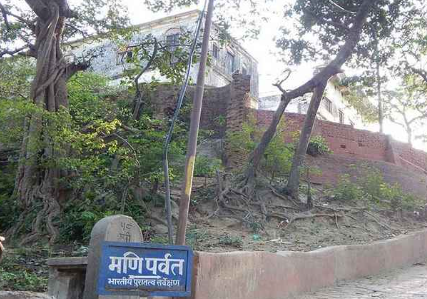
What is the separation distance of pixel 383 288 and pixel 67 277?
5.27 meters

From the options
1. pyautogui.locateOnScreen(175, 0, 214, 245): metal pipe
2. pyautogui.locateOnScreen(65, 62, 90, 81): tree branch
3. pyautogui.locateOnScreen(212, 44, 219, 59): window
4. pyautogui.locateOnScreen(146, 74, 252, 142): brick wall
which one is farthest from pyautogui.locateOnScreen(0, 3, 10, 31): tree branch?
pyautogui.locateOnScreen(212, 44, 219, 59): window

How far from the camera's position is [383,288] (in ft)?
26.4

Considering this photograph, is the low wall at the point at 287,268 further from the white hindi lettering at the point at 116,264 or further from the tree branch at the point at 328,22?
the tree branch at the point at 328,22

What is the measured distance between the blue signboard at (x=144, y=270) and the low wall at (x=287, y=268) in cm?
141

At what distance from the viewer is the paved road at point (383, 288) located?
290 inches

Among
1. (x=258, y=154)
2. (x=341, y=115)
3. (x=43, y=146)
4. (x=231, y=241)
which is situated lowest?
(x=231, y=241)

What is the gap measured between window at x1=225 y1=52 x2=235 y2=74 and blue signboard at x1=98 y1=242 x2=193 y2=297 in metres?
23.5

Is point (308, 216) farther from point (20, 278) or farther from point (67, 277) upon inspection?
point (67, 277)

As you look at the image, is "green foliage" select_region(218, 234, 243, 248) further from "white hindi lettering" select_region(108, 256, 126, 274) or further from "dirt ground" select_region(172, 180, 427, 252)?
"white hindi lettering" select_region(108, 256, 126, 274)

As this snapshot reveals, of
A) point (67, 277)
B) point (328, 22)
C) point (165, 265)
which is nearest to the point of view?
point (165, 265)

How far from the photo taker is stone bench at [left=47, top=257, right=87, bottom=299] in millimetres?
5191

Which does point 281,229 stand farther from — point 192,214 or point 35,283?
point 35,283

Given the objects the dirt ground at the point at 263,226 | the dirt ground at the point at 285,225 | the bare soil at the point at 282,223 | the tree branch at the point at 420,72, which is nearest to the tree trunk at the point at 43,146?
the dirt ground at the point at 263,226

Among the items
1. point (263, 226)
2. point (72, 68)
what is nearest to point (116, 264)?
point (263, 226)
